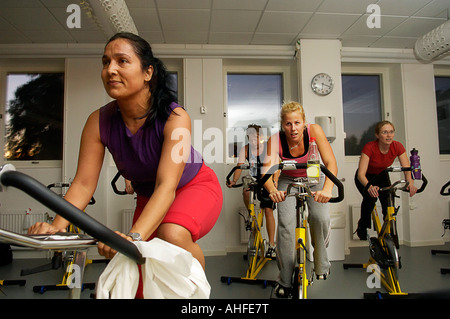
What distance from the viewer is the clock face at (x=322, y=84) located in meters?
3.90

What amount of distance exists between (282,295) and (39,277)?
8.07 ft

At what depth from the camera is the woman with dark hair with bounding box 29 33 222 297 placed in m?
0.83

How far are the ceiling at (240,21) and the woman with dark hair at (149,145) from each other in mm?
2601

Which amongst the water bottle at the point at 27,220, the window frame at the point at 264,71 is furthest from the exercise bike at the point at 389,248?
the water bottle at the point at 27,220

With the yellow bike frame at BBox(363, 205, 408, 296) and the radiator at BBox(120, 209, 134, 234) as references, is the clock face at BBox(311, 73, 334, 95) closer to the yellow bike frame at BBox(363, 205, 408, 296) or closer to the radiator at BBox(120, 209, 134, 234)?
the yellow bike frame at BBox(363, 205, 408, 296)

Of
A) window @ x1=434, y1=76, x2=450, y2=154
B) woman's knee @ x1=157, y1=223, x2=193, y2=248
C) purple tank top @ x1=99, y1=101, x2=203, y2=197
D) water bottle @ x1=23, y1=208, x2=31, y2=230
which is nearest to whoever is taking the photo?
woman's knee @ x1=157, y1=223, x2=193, y2=248

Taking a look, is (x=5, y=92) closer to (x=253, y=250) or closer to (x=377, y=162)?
(x=253, y=250)

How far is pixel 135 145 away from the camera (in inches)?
38.7

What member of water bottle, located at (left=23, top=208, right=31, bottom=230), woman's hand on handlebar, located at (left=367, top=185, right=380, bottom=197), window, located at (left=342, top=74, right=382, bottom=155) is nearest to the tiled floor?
water bottle, located at (left=23, top=208, right=31, bottom=230)

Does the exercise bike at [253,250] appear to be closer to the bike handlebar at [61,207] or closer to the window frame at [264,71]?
the window frame at [264,71]

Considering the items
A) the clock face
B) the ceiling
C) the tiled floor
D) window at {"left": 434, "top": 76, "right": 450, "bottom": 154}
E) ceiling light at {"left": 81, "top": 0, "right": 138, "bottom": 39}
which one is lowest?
the tiled floor

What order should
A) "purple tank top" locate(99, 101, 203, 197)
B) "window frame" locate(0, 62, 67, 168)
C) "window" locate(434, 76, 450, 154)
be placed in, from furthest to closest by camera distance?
"window" locate(434, 76, 450, 154) < "window frame" locate(0, 62, 67, 168) < "purple tank top" locate(99, 101, 203, 197)

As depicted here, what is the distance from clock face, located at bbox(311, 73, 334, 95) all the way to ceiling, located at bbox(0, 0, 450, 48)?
1.79ft

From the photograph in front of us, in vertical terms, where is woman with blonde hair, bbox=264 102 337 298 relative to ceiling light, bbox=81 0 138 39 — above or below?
below
